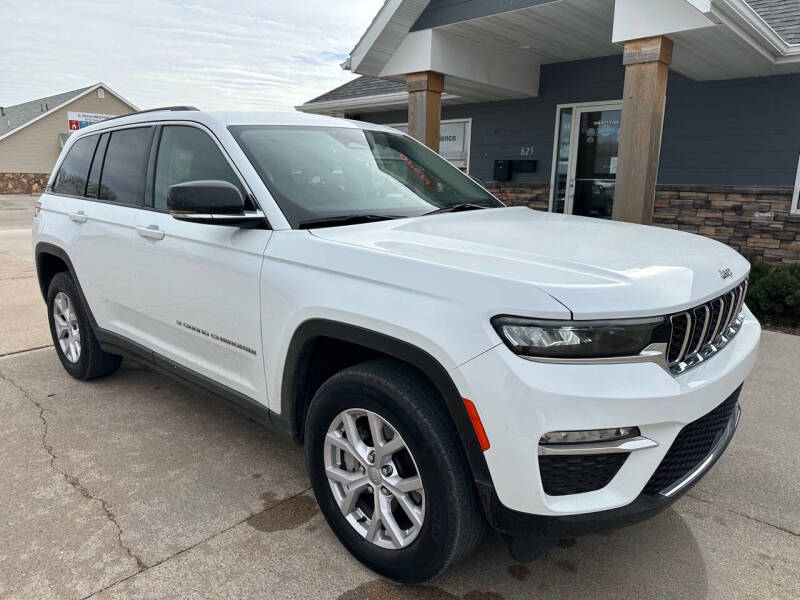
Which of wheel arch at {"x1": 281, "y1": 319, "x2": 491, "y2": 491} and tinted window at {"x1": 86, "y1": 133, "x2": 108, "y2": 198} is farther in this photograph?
tinted window at {"x1": 86, "y1": 133, "x2": 108, "y2": 198}

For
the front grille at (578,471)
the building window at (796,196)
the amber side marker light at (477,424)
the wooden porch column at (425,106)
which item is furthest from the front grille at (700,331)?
the building window at (796,196)

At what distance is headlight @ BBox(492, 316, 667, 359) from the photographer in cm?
181

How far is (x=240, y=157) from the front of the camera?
2826 millimetres

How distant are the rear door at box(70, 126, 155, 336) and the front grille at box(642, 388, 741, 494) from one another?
2910 mm

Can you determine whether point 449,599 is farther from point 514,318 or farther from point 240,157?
point 240,157

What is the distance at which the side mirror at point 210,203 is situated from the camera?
255cm

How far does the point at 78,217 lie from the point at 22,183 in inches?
1448

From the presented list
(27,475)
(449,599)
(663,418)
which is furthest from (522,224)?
(27,475)

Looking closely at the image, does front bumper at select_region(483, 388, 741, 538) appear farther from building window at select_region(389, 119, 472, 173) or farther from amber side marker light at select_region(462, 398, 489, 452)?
building window at select_region(389, 119, 472, 173)

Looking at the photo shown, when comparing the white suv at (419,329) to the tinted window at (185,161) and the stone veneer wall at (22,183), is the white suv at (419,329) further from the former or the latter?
the stone veneer wall at (22,183)

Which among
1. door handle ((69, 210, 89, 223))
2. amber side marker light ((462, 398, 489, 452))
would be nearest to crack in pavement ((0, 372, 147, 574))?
door handle ((69, 210, 89, 223))

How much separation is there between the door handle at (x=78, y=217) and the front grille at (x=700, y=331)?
358 cm

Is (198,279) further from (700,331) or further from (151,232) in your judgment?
(700,331)

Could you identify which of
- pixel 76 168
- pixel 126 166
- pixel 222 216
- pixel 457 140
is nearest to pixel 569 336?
pixel 222 216
